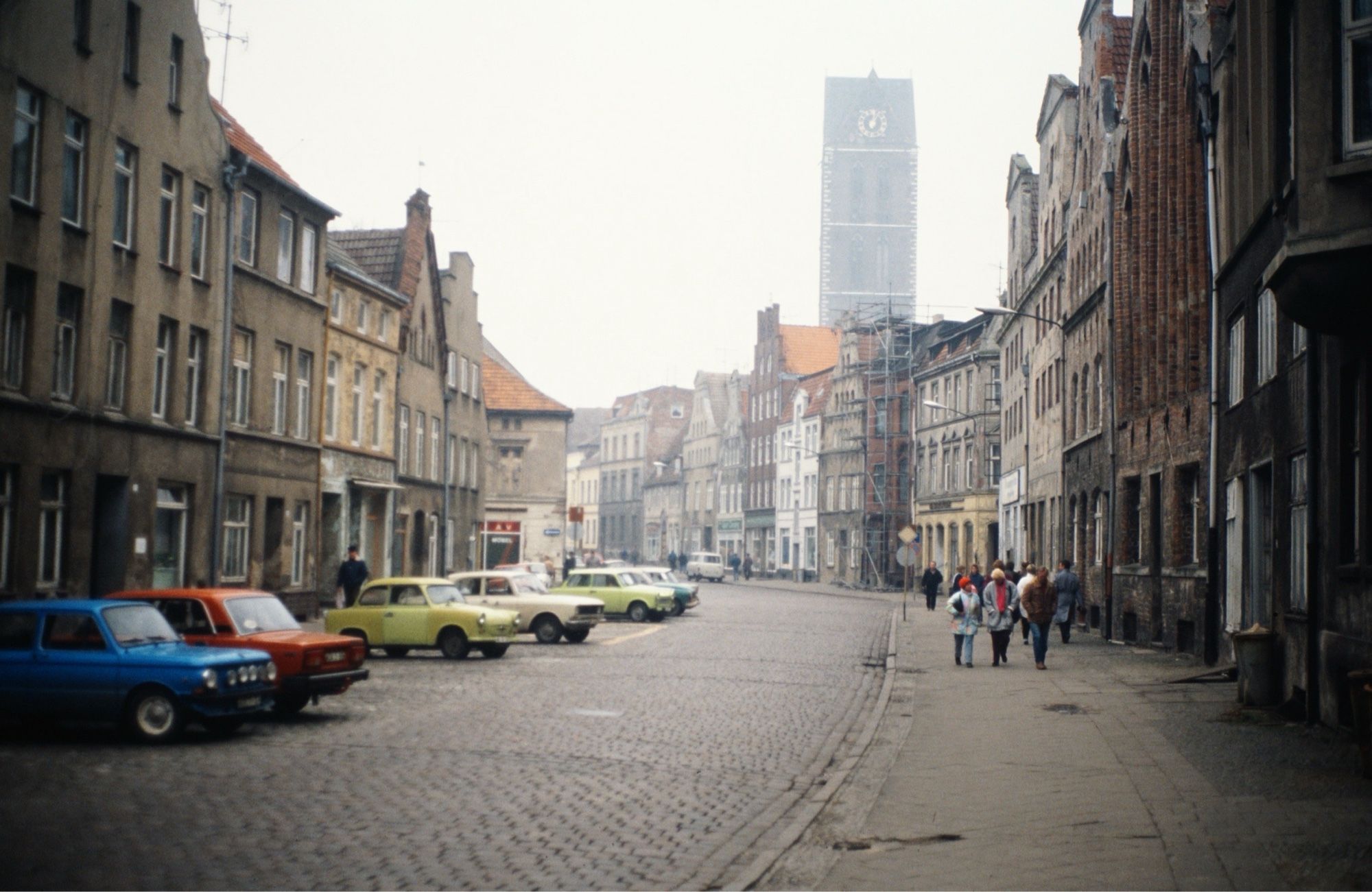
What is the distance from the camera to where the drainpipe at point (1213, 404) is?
81.9 feet

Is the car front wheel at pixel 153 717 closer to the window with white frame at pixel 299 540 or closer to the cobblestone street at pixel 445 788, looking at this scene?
the cobblestone street at pixel 445 788

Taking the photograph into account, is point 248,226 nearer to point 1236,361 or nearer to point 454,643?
point 454,643

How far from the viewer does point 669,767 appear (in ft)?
45.0

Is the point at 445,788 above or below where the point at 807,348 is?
below

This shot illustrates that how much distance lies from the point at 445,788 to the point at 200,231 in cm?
2257

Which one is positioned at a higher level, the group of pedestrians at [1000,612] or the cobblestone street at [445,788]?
the group of pedestrians at [1000,612]

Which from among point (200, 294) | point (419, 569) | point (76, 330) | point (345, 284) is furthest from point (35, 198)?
point (419, 569)

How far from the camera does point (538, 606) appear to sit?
3238cm

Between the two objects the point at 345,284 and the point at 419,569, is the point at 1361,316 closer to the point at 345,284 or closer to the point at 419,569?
the point at 345,284

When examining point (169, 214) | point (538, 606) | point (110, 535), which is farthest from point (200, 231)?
point (538, 606)

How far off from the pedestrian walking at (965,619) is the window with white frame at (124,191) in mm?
16045

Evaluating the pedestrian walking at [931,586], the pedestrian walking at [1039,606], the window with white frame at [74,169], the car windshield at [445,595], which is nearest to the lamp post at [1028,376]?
the pedestrian walking at [931,586]

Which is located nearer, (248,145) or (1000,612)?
(1000,612)

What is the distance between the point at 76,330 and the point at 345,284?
16450 millimetres
